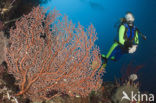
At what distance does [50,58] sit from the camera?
4133 millimetres

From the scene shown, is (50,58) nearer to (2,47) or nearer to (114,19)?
(2,47)

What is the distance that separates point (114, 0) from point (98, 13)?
1594 cm

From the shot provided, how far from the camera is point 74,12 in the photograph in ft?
383

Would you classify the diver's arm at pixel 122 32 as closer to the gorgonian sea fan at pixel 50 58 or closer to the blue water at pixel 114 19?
the gorgonian sea fan at pixel 50 58

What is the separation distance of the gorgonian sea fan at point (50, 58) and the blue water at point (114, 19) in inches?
1371

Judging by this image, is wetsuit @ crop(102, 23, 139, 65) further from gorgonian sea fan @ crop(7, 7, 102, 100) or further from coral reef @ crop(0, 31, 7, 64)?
coral reef @ crop(0, 31, 7, 64)

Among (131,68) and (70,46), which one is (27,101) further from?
(131,68)

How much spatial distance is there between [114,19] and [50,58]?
114 meters

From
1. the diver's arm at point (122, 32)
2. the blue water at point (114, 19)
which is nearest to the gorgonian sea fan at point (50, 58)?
the diver's arm at point (122, 32)

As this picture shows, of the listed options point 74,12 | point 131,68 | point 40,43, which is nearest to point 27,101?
point 40,43

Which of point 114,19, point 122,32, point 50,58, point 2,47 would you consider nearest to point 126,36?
point 122,32

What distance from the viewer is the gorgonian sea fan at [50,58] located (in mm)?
4031

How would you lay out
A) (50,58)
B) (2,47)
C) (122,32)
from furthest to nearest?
(122,32) → (2,47) → (50,58)

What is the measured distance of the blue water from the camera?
54650 mm
